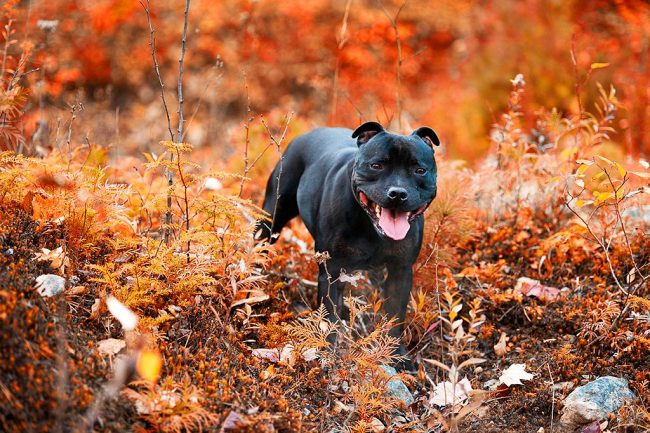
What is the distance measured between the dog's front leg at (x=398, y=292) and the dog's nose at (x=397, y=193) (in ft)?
1.97

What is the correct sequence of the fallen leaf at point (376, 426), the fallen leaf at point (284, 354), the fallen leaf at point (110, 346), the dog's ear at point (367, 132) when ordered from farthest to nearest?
the dog's ear at point (367, 132) < the fallen leaf at point (284, 354) < the fallen leaf at point (376, 426) < the fallen leaf at point (110, 346)

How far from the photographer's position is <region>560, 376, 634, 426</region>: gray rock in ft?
12.2

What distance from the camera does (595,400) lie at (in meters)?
3.75

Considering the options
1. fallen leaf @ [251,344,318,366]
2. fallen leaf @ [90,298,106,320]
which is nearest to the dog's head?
fallen leaf @ [251,344,318,366]

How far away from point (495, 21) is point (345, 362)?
9.74m

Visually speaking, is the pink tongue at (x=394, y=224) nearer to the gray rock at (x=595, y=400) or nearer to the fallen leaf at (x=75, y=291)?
the gray rock at (x=595, y=400)

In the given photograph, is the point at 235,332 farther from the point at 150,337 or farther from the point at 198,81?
the point at 198,81

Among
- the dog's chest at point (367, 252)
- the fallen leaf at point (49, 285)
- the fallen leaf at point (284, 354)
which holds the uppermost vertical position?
the fallen leaf at point (49, 285)

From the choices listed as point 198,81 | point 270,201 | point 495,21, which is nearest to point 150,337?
point 270,201

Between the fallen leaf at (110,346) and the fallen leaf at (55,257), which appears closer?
the fallen leaf at (110,346)

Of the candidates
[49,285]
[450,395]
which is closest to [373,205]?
[450,395]

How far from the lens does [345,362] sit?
3.66m

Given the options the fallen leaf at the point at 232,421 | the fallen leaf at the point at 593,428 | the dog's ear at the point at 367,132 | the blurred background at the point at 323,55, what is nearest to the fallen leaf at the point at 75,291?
the fallen leaf at the point at 232,421

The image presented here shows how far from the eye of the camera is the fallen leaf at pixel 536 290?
195 inches
